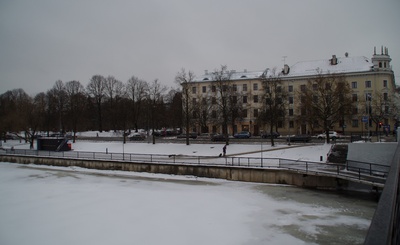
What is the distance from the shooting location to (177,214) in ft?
59.7

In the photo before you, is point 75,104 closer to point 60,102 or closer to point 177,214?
point 60,102

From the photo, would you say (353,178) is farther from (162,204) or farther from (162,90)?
(162,90)

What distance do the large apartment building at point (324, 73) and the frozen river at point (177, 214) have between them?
92.4ft

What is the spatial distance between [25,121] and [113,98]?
104ft

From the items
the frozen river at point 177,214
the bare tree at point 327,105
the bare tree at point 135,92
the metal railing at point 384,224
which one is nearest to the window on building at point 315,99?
the bare tree at point 327,105

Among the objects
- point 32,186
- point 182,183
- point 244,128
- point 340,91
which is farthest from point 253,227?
point 244,128

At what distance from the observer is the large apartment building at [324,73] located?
55.3 meters

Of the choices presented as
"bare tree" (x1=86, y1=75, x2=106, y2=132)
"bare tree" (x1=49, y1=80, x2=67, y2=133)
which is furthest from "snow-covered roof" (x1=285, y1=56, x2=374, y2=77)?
"bare tree" (x1=49, y1=80, x2=67, y2=133)

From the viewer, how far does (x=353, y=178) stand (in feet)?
72.5

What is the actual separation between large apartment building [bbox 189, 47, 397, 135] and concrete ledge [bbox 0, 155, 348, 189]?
20.9 meters

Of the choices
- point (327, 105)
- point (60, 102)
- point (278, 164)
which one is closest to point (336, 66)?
point (327, 105)

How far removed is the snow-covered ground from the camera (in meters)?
14.4

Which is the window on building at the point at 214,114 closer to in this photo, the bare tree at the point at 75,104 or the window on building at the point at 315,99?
the window on building at the point at 315,99

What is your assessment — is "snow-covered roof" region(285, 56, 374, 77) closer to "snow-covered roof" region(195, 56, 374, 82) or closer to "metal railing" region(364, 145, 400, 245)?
"snow-covered roof" region(195, 56, 374, 82)
